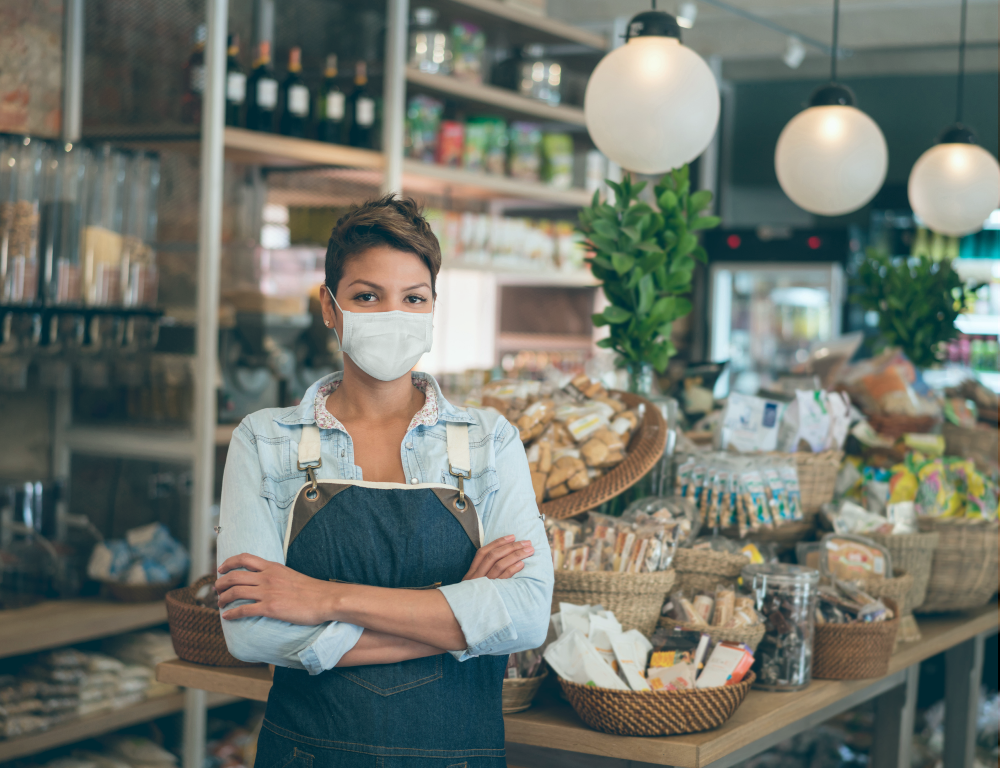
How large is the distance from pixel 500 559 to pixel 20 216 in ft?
7.17

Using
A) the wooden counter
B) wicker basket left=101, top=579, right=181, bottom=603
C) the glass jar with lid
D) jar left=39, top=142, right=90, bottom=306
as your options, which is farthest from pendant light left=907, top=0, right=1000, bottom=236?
wicker basket left=101, top=579, right=181, bottom=603

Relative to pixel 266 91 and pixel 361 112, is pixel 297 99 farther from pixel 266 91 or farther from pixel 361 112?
pixel 361 112

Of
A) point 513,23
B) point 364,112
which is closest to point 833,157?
point 364,112

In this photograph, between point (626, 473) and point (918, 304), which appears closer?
point (626, 473)

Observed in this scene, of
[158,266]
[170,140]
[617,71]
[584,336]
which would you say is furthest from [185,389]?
[584,336]

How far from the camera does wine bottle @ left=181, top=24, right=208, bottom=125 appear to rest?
138 inches

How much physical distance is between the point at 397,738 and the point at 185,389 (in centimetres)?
218

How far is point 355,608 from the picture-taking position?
4.87 ft

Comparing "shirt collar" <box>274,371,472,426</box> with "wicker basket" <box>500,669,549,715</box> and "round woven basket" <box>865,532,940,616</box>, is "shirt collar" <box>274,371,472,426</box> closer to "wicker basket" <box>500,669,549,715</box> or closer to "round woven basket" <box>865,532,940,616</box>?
"wicker basket" <box>500,669,549,715</box>

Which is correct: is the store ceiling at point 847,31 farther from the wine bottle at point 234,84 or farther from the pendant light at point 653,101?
the pendant light at point 653,101

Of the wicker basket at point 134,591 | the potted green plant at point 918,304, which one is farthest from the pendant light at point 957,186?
the wicker basket at point 134,591

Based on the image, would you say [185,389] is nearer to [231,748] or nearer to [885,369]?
[231,748]

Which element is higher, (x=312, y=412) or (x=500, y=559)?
(x=312, y=412)

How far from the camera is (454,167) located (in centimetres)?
473
